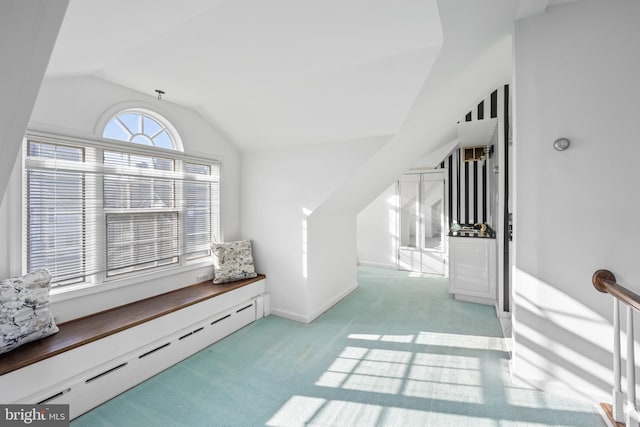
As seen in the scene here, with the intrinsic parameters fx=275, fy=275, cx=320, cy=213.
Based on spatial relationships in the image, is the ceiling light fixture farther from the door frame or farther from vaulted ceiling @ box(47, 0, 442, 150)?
the door frame

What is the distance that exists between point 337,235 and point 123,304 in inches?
99.6

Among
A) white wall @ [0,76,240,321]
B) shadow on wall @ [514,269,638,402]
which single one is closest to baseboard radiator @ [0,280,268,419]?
white wall @ [0,76,240,321]

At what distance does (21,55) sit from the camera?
2.27 ft

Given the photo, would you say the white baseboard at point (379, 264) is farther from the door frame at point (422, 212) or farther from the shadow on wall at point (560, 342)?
the shadow on wall at point (560, 342)

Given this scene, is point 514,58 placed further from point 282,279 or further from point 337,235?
point 282,279

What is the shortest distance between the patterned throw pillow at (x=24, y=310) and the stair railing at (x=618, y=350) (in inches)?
132

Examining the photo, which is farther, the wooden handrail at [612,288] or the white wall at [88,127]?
the white wall at [88,127]

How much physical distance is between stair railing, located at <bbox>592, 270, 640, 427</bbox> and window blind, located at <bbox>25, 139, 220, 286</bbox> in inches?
136

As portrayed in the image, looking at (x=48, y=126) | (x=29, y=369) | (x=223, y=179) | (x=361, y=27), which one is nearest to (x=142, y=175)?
(x=48, y=126)

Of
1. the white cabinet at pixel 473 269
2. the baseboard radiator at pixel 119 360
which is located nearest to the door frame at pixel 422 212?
the white cabinet at pixel 473 269

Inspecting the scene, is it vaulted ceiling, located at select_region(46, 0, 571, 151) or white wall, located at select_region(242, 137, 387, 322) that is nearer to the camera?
vaulted ceiling, located at select_region(46, 0, 571, 151)

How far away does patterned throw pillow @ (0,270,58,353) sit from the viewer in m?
1.71

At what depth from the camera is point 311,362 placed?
242cm

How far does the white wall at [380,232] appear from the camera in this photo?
233 inches
